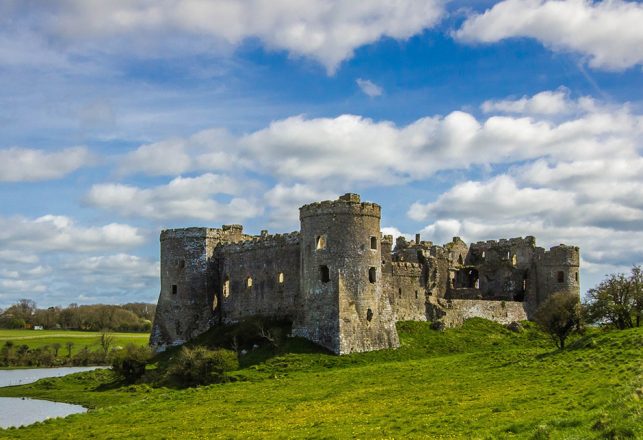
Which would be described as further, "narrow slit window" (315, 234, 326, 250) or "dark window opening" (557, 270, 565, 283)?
"dark window opening" (557, 270, 565, 283)

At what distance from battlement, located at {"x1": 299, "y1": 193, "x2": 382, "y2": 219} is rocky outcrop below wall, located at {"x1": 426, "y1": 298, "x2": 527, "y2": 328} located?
11.2m

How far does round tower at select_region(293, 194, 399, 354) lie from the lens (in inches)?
1980

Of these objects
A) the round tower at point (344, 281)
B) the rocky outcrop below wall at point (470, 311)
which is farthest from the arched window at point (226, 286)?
the rocky outcrop below wall at point (470, 311)

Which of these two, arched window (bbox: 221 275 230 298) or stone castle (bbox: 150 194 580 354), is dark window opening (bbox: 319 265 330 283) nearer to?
stone castle (bbox: 150 194 580 354)

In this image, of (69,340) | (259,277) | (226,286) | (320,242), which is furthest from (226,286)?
(69,340)

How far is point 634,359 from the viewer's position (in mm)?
32906

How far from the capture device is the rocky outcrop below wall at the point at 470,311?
59.7 metres

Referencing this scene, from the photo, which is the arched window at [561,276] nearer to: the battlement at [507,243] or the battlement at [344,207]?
the battlement at [507,243]

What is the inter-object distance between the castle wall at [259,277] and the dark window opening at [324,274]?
A: 466 cm

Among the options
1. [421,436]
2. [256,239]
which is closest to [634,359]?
[421,436]

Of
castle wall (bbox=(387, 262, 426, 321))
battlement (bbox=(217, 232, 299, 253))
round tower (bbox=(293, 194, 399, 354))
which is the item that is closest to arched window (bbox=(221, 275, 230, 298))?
battlement (bbox=(217, 232, 299, 253))

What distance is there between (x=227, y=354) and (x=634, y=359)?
24110mm

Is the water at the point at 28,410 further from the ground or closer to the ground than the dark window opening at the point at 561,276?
closer to the ground

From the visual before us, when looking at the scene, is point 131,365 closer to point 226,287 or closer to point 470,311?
point 226,287
